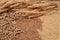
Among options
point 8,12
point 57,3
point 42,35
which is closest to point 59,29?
point 42,35

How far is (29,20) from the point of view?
1.23 meters

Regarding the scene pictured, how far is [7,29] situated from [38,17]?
1.03ft

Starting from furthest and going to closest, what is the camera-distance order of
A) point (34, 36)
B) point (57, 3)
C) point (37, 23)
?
point (57, 3) → point (37, 23) → point (34, 36)

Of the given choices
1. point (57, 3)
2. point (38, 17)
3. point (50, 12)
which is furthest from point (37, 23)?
point (57, 3)

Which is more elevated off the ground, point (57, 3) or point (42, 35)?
point (57, 3)

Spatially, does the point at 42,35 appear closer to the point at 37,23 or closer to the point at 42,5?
the point at 37,23

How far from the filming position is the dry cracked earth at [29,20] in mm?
1070

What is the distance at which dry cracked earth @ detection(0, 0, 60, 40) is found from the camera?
3.51 feet

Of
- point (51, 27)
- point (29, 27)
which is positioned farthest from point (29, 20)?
point (51, 27)

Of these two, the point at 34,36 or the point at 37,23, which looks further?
the point at 37,23

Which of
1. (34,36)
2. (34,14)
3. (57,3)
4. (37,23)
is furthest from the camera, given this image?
(57,3)

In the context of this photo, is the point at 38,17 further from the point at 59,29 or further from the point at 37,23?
the point at 59,29

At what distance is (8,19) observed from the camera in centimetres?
121

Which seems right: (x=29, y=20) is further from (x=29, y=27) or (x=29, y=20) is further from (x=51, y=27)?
(x=51, y=27)
